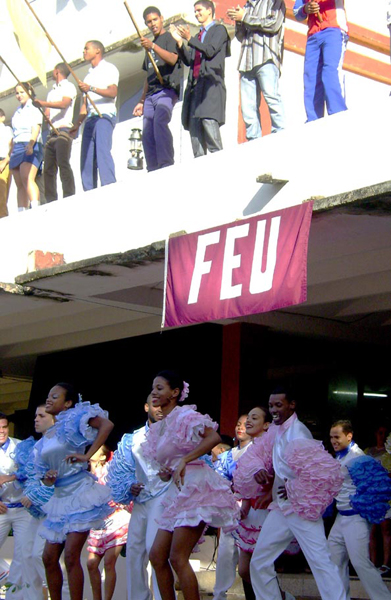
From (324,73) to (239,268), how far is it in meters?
2.15

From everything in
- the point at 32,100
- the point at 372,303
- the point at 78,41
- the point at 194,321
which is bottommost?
the point at 194,321

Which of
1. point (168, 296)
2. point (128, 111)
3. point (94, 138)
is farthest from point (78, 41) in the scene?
point (168, 296)

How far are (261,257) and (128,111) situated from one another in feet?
25.4

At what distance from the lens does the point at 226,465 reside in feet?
28.1

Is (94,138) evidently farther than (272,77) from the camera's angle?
Yes

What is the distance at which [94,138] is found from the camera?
11.3 meters

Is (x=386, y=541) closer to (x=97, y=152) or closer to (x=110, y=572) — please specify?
(x=110, y=572)

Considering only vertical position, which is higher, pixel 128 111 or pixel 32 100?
pixel 128 111

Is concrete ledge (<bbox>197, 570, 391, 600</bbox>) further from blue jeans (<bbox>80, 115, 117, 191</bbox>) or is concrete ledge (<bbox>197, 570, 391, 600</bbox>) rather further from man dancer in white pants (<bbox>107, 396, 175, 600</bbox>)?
blue jeans (<bbox>80, 115, 117, 191</bbox>)

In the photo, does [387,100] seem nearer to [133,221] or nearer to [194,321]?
[194,321]

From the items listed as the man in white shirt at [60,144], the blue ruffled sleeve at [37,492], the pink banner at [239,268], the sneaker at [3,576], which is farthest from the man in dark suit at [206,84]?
the sneaker at [3,576]

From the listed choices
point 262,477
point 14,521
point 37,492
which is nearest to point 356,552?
point 262,477

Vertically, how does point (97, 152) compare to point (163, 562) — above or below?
above

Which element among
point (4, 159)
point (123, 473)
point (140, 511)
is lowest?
point (140, 511)
